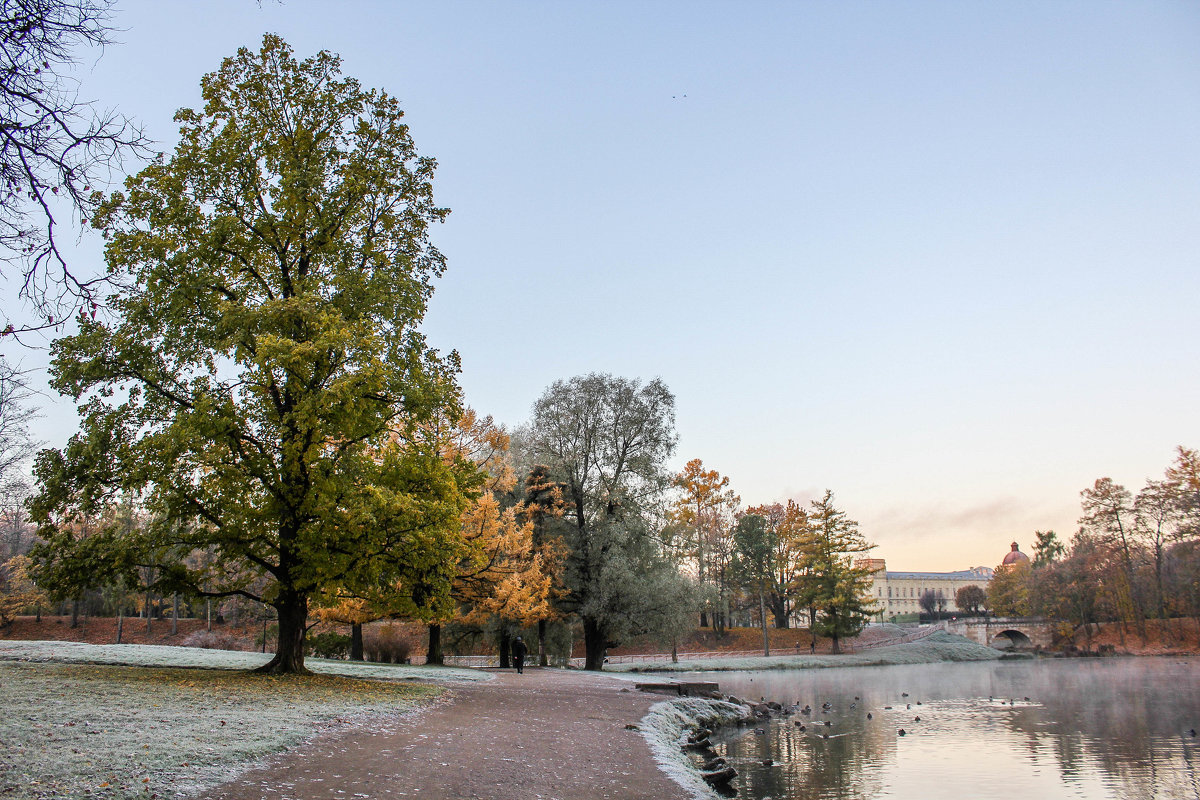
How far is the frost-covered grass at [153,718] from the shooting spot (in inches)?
259

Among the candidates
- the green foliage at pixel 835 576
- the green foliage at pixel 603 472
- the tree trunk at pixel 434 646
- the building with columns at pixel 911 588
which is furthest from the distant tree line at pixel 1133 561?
the building with columns at pixel 911 588

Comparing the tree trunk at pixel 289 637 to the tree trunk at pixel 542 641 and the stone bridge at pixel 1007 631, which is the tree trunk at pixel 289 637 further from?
the stone bridge at pixel 1007 631

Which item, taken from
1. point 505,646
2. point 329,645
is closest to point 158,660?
point 329,645

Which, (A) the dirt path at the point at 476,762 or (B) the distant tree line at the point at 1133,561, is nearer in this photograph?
(A) the dirt path at the point at 476,762

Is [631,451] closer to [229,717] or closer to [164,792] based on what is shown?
[229,717]

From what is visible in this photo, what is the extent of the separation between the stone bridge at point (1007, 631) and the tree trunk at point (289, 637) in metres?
→ 74.9

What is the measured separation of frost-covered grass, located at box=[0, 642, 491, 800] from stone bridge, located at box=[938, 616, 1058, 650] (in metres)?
76.7

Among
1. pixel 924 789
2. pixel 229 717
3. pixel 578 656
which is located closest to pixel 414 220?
pixel 229 717

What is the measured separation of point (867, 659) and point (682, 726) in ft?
150

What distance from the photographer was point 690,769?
12.2m

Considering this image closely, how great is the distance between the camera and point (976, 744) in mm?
18031

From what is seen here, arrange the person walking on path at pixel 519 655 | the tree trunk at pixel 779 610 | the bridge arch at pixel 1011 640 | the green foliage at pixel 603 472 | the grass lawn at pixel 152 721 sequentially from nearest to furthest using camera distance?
1. the grass lawn at pixel 152 721
2. the person walking on path at pixel 519 655
3. the green foliage at pixel 603 472
4. the tree trunk at pixel 779 610
5. the bridge arch at pixel 1011 640

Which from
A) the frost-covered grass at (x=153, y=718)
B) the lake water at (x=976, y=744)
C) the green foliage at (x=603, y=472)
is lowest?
the lake water at (x=976, y=744)

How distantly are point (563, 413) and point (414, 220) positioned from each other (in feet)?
51.4
